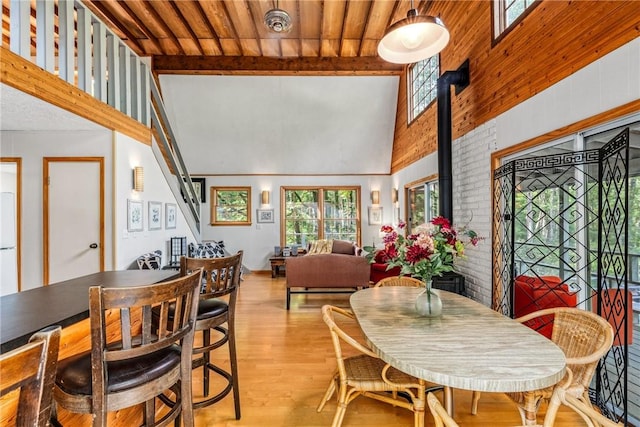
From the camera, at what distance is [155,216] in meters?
4.61

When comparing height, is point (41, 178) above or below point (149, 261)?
above

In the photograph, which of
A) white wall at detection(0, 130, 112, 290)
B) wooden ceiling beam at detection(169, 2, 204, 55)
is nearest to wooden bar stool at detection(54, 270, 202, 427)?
white wall at detection(0, 130, 112, 290)

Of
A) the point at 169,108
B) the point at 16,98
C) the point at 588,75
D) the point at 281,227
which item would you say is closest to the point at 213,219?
the point at 281,227

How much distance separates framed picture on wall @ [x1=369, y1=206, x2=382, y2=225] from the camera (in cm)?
767

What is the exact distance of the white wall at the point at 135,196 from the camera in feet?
12.7

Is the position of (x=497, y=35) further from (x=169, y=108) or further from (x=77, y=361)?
(x=169, y=108)

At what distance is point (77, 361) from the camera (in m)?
1.28

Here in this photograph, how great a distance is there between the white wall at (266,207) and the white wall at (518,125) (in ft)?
9.35

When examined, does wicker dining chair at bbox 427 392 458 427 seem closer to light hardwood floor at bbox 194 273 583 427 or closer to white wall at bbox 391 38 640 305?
light hardwood floor at bbox 194 273 583 427

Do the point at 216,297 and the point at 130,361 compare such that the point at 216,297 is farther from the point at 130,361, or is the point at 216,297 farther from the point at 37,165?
the point at 37,165

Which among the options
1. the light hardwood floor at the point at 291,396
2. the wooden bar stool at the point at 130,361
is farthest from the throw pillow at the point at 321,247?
the wooden bar stool at the point at 130,361

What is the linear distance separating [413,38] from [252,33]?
3.97 metres

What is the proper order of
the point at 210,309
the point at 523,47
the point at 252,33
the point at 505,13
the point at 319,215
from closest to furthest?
the point at 210,309, the point at 523,47, the point at 505,13, the point at 252,33, the point at 319,215

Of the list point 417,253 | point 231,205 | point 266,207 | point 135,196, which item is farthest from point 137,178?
point 417,253
